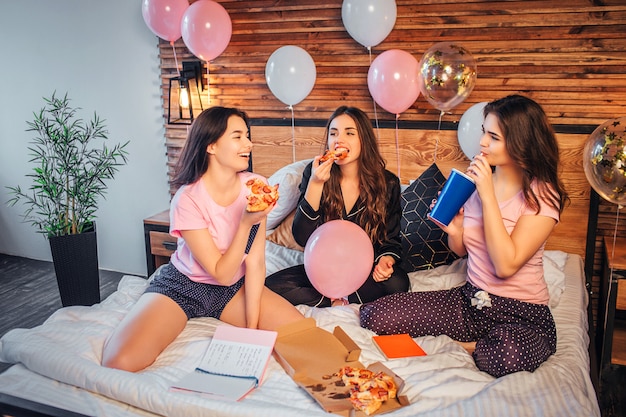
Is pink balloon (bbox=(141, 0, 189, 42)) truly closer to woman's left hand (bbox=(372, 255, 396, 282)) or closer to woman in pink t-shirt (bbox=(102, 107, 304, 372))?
woman in pink t-shirt (bbox=(102, 107, 304, 372))

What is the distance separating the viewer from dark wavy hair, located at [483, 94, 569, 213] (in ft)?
6.47

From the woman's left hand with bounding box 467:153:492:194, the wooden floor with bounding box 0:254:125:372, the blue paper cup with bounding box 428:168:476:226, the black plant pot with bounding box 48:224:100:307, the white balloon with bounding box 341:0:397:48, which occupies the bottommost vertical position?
the wooden floor with bounding box 0:254:125:372

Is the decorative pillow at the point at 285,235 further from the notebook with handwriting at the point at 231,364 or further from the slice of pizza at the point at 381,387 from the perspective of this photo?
the slice of pizza at the point at 381,387

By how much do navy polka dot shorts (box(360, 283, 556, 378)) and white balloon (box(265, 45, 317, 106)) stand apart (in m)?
1.42

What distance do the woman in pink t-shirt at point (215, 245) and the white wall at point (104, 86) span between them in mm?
1786

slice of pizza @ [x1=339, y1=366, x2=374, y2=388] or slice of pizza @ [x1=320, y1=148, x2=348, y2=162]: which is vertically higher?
slice of pizza @ [x1=320, y1=148, x2=348, y2=162]

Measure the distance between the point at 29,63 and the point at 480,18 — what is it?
10.3ft

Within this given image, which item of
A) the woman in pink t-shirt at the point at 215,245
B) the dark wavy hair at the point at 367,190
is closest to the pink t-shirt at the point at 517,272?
the dark wavy hair at the point at 367,190

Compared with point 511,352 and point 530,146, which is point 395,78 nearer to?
point 530,146

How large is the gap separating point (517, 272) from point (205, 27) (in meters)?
2.18

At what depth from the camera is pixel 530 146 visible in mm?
1975

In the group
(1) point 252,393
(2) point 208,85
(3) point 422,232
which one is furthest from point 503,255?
(2) point 208,85

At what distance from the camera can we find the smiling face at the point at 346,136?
2.42 metres

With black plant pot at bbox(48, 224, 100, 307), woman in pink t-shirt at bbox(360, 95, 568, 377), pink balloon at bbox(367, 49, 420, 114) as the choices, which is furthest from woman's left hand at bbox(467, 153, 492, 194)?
black plant pot at bbox(48, 224, 100, 307)
